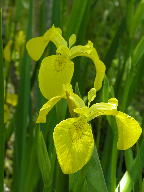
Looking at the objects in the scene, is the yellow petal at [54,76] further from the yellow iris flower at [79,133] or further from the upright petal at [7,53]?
the upright petal at [7,53]

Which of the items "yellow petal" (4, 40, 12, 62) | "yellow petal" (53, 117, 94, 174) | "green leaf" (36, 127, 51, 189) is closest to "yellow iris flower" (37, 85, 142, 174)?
"yellow petal" (53, 117, 94, 174)

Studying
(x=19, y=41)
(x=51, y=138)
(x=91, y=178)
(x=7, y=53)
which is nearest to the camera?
(x=91, y=178)

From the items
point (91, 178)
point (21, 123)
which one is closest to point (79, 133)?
point (91, 178)

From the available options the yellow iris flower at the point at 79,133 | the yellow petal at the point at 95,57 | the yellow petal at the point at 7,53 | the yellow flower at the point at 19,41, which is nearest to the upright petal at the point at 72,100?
the yellow iris flower at the point at 79,133

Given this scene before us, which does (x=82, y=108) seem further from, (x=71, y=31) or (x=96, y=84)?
(x=71, y=31)

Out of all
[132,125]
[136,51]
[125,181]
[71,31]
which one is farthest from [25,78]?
[132,125]

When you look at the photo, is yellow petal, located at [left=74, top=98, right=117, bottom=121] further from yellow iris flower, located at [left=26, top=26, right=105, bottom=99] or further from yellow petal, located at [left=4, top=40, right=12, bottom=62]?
yellow petal, located at [left=4, top=40, right=12, bottom=62]

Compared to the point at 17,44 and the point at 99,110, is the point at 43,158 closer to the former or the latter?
the point at 99,110
